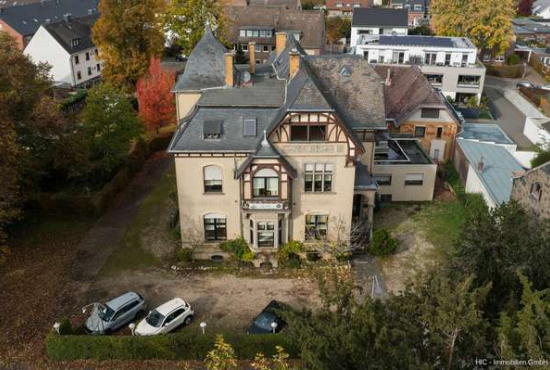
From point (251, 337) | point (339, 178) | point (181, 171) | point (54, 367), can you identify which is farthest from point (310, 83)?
point (54, 367)

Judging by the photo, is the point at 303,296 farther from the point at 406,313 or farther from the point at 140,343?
the point at 406,313

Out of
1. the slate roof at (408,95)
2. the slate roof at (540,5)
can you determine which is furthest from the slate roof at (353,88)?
the slate roof at (540,5)

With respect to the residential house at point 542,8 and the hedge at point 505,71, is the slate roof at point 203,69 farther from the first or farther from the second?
the residential house at point 542,8

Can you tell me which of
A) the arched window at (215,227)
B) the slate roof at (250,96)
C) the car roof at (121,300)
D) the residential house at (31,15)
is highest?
the slate roof at (250,96)

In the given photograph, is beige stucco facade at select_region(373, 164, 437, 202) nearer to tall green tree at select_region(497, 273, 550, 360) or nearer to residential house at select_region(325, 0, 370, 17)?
tall green tree at select_region(497, 273, 550, 360)

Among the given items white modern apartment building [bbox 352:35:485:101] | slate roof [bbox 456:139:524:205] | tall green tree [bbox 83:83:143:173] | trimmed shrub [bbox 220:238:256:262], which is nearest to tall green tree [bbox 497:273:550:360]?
trimmed shrub [bbox 220:238:256:262]

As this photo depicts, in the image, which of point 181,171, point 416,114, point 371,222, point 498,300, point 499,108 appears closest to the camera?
point 498,300
